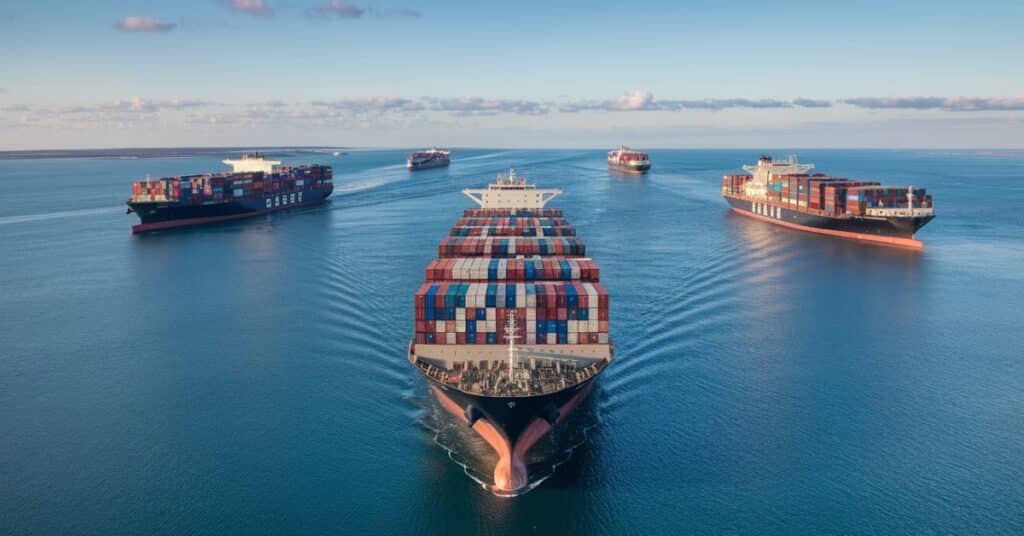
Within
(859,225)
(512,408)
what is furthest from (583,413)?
(859,225)

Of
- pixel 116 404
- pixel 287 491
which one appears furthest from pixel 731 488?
pixel 116 404

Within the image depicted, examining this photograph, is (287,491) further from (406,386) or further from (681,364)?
(681,364)

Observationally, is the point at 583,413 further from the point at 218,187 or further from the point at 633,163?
the point at 633,163

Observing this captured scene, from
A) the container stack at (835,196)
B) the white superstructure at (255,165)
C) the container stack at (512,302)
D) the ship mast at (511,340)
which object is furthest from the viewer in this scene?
the white superstructure at (255,165)

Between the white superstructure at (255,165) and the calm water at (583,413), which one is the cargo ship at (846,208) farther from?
the white superstructure at (255,165)

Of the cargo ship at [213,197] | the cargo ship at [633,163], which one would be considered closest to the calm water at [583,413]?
the cargo ship at [213,197]
